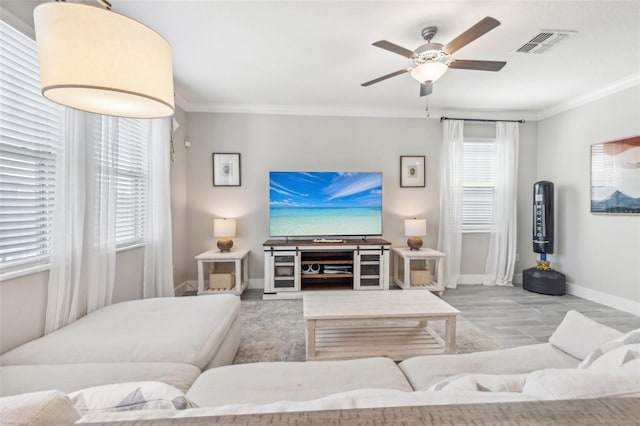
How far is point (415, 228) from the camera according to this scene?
3902mm

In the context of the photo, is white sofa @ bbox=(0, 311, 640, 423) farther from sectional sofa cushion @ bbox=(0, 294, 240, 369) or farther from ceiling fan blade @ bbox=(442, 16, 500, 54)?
ceiling fan blade @ bbox=(442, 16, 500, 54)

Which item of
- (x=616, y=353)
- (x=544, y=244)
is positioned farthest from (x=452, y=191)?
(x=616, y=353)

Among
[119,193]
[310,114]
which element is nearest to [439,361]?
[119,193]

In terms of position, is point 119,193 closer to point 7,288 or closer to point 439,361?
point 7,288

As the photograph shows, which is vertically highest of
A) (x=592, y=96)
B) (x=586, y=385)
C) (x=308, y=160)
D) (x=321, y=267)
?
(x=592, y=96)

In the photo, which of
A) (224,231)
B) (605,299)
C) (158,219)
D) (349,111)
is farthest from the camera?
(349,111)

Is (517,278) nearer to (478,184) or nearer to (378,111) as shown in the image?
(478,184)

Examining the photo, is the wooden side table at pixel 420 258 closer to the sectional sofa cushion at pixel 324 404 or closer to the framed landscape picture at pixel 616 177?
the framed landscape picture at pixel 616 177

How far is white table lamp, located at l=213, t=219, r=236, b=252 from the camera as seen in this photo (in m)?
3.71

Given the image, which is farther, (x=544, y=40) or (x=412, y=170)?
(x=412, y=170)

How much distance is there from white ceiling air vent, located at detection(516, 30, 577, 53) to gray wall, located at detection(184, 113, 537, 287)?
5.57 ft

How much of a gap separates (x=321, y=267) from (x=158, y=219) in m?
2.01

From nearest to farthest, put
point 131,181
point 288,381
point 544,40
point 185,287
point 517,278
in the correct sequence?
point 288,381
point 544,40
point 131,181
point 185,287
point 517,278

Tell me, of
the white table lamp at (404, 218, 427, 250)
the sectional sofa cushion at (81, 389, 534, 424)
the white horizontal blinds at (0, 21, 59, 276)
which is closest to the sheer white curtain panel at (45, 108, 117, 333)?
the white horizontal blinds at (0, 21, 59, 276)
